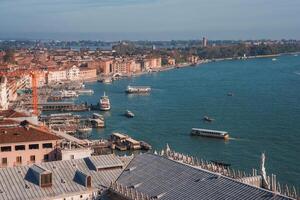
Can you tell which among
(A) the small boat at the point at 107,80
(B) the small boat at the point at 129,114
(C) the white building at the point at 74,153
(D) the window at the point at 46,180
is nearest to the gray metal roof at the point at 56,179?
(D) the window at the point at 46,180

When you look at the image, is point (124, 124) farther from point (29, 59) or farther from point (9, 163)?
point (29, 59)

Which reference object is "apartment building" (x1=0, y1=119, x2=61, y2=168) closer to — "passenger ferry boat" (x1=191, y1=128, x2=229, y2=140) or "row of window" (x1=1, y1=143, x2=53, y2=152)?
"row of window" (x1=1, y1=143, x2=53, y2=152)

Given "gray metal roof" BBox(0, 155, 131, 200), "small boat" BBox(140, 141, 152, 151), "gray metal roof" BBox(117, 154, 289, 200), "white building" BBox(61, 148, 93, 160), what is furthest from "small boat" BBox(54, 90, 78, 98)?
"gray metal roof" BBox(117, 154, 289, 200)

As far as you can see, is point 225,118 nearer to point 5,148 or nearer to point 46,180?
point 5,148

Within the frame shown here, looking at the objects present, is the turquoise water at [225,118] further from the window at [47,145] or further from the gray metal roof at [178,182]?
the gray metal roof at [178,182]

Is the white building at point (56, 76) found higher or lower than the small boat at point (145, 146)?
lower

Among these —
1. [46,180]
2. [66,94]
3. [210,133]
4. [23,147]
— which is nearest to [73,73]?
[66,94]

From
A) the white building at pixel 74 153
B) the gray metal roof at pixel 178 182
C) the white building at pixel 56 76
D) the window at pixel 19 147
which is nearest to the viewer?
the gray metal roof at pixel 178 182
